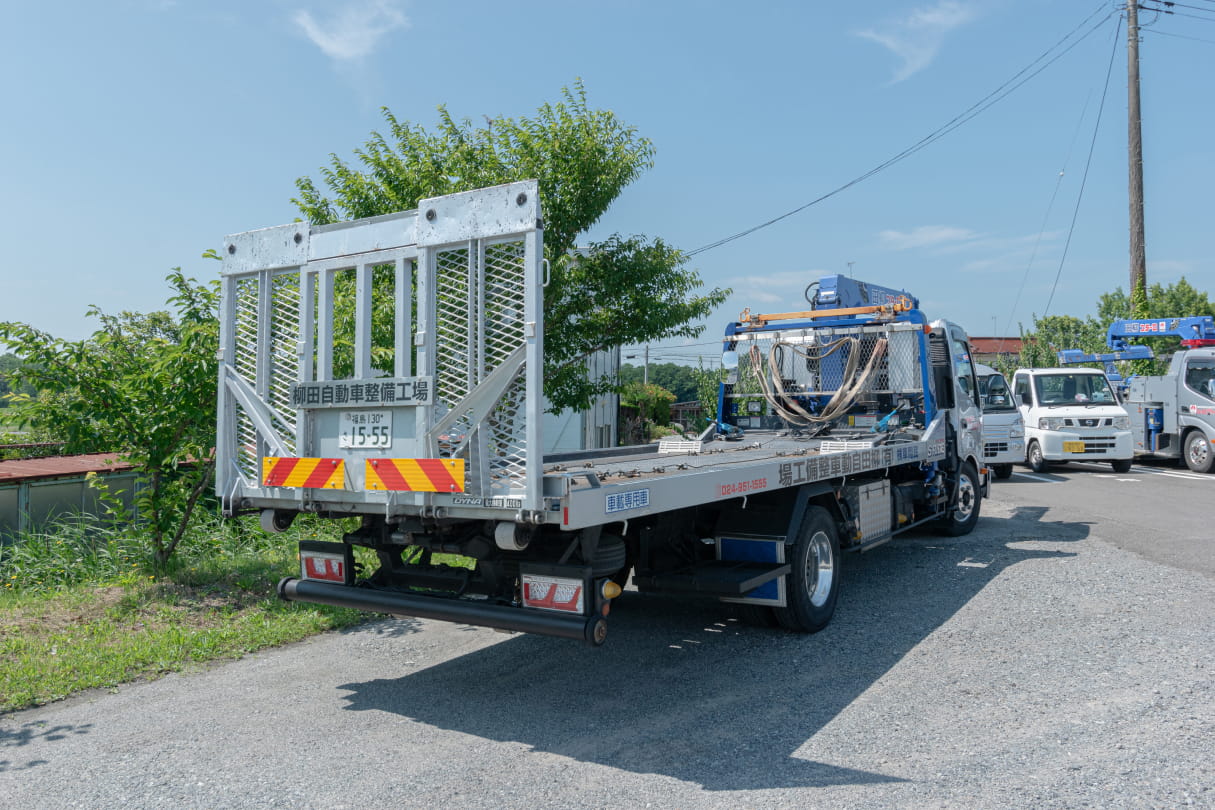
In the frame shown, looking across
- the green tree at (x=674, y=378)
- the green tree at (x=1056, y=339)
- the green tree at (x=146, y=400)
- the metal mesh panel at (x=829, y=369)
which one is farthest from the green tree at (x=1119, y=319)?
the green tree at (x=674, y=378)

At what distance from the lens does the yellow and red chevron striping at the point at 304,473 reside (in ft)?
16.0

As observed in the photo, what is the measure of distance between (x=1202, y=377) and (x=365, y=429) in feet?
64.0

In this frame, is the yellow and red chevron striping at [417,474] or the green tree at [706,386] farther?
the green tree at [706,386]

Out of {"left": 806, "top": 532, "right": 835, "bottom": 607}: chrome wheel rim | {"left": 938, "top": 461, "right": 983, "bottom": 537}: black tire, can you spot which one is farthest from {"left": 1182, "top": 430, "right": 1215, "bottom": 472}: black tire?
{"left": 806, "top": 532, "right": 835, "bottom": 607}: chrome wheel rim

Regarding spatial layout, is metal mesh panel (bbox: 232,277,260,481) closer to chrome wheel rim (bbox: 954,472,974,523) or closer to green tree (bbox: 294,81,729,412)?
green tree (bbox: 294,81,729,412)

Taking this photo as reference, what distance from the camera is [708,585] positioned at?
18.8ft

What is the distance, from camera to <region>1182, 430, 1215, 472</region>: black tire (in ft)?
60.2

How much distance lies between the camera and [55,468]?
30.7 feet

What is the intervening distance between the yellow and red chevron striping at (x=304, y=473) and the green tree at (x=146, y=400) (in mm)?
2561

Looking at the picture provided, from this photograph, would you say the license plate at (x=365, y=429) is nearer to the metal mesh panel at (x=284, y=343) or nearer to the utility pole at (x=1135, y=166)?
the metal mesh panel at (x=284, y=343)

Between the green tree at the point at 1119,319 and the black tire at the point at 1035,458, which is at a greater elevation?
the green tree at the point at 1119,319

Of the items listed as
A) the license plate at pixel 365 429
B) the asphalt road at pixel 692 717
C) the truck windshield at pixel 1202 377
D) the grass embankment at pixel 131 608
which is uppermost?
the truck windshield at pixel 1202 377

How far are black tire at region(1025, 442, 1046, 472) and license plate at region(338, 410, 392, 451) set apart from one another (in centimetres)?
1692

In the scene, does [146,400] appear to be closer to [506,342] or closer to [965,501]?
[506,342]
